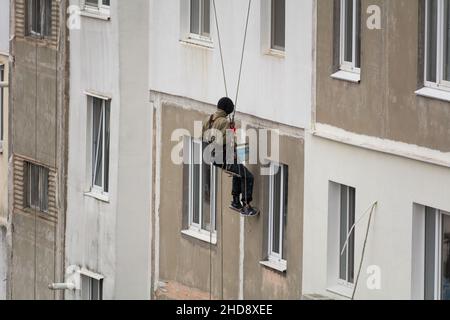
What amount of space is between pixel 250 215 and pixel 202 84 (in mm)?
2601

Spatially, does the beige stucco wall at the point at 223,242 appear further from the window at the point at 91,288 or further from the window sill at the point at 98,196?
the window at the point at 91,288

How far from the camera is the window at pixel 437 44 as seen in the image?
1428 inches

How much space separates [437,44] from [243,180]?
572 cm

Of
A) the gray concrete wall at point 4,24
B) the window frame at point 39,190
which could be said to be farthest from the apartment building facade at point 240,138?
the gray concrete wall at point 4,24

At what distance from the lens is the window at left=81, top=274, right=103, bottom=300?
46562mm

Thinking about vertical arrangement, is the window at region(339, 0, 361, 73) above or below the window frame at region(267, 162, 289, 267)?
above

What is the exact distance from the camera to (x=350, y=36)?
38656mm

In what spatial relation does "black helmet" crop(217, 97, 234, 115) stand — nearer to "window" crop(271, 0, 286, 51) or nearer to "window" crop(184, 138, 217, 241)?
"window" crop(271, 0, 286, 51)

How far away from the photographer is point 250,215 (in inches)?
1629

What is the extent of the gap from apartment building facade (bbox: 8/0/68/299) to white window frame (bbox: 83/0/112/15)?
2.30ft

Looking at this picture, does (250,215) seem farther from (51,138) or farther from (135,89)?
(51,138)

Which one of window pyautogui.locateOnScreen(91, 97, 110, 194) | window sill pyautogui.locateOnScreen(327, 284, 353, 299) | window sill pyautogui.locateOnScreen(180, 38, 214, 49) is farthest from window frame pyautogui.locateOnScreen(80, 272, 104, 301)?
window sill pyautogui.locateOnScreen(327, 284, 353, 299)

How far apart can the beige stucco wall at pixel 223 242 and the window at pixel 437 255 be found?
10.8 feet
